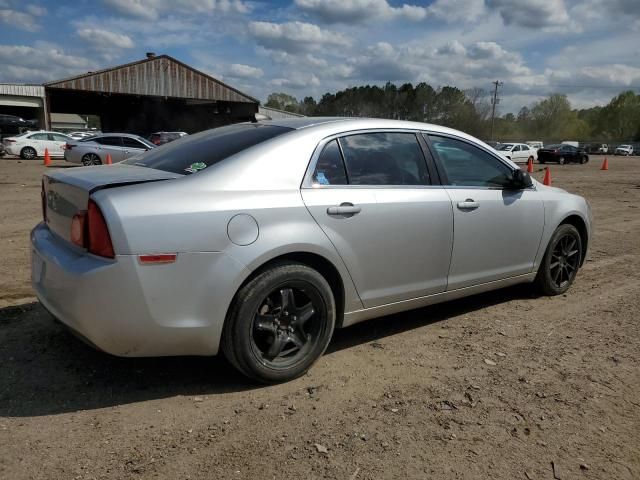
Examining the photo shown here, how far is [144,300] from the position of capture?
2738mm

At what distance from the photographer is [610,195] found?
14.7 meters

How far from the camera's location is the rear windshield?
10.9ft

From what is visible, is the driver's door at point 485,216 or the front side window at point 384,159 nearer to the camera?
the front side window at point 384,159

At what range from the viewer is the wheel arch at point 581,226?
5056 mm

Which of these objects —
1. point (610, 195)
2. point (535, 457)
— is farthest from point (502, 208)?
point (610, 195)

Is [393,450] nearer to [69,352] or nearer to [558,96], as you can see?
[69,352]

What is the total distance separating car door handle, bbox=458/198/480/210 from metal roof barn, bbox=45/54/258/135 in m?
36.5

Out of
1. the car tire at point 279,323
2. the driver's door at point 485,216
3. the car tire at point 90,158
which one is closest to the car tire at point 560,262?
the driver's door at point 485,216

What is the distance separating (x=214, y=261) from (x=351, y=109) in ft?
266

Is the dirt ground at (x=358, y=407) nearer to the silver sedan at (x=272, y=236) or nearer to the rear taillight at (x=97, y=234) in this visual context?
the silver sedan at (x=272, y=236)

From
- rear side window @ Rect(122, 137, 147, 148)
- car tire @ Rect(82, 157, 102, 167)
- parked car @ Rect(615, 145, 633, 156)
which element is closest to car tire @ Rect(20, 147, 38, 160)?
car tire @ Rect(82, 157, 102, 167)

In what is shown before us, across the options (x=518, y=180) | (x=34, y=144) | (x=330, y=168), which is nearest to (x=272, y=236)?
(x=330, y=168)

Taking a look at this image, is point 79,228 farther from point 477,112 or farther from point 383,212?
point 477,112

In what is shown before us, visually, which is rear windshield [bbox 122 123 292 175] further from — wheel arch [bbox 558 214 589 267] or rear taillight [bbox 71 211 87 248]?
wheel arch [bbox 558 214 589 267]
